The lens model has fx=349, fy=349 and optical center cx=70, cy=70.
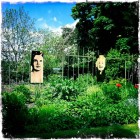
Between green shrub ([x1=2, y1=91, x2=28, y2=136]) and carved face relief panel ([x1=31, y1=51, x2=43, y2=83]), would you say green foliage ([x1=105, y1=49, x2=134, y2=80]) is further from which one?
green shrub ([x1=2, y1=91, x2=28, y2=136])

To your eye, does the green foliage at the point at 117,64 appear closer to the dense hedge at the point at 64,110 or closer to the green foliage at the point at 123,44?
the green foliage at the point at 123,44

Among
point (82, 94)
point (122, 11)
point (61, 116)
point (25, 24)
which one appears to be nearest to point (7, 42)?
point (25, 24)

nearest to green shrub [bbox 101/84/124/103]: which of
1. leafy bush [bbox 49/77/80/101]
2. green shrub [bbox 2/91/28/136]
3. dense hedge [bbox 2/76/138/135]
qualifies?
dense hedge [bbox 2/76/138/135]

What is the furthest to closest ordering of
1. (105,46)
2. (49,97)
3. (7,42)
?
1. (105,46)
2. (7,42)
3. (49,97)

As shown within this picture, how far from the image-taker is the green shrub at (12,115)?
752 cm

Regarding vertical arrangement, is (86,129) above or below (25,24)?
below

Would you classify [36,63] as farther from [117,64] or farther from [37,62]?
[117,64]

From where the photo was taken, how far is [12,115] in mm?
7559

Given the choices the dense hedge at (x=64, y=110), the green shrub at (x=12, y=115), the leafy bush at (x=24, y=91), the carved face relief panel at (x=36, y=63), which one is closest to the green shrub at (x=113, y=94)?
the dense hedge at (x=64, y=110)

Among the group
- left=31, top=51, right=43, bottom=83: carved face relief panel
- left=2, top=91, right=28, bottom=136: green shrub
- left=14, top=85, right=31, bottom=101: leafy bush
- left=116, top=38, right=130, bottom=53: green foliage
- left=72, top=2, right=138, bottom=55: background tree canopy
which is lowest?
left=2, top=91, right=28, bottom=136: green shrub

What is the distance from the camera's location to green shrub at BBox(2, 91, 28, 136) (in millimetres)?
7516

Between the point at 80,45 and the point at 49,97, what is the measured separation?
7.46m

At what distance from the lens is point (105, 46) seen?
17.0 metres

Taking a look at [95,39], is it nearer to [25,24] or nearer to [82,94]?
[25,24]
